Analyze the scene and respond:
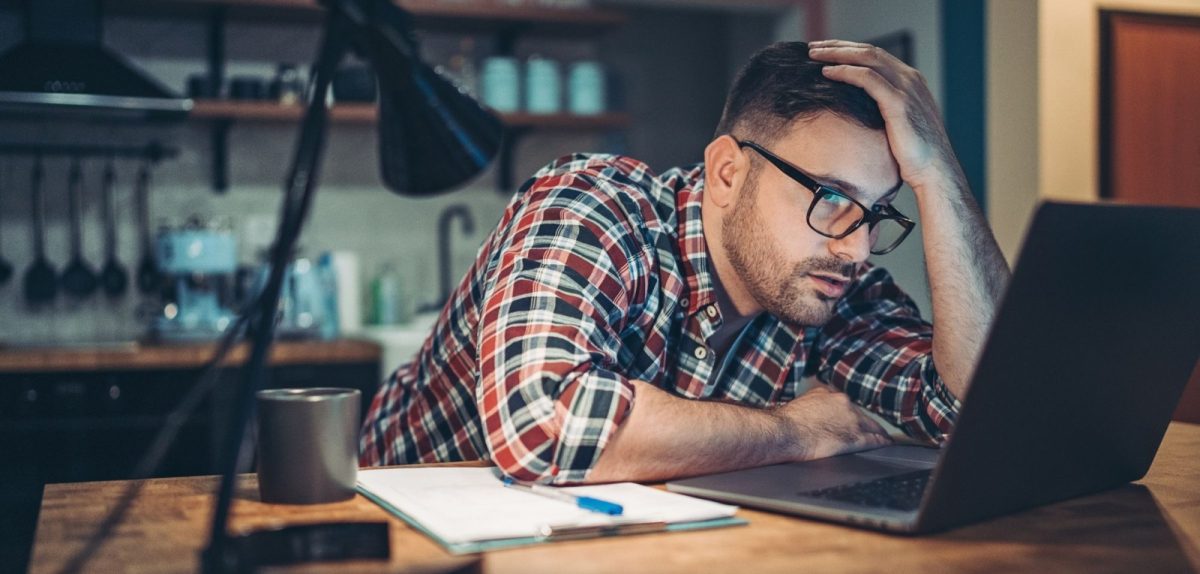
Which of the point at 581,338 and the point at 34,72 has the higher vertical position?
the point at 34,72

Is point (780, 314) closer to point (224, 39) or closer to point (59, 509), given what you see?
point (59, 509)

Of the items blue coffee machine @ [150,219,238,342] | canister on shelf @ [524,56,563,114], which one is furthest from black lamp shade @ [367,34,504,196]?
canister on shelf @ [524,56,563,114]

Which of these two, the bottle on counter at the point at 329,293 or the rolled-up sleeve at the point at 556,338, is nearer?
the rolled-up sleeve at the point at 556,338

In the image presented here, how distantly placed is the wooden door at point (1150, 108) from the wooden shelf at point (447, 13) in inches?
66.2

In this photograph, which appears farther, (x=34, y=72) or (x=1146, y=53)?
(x=1146, y=53)

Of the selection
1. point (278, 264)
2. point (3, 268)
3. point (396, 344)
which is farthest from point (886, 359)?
point (3, 268)

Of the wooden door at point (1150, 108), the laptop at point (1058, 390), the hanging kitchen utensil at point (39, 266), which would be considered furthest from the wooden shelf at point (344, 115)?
the laptop at point (1058, 390)

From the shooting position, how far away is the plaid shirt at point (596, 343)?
1.15 meters

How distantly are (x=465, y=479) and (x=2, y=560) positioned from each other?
7.66ft

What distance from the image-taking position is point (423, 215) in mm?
4207

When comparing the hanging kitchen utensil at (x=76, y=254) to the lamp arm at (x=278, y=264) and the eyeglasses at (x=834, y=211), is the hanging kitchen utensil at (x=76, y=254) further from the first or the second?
the lamp arm at (x=278, y=264)

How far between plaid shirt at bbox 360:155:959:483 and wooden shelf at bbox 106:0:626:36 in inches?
88.6

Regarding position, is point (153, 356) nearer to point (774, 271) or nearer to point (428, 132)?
point (774, 271)

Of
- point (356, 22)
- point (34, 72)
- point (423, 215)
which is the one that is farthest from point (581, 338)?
point (423, 215)
